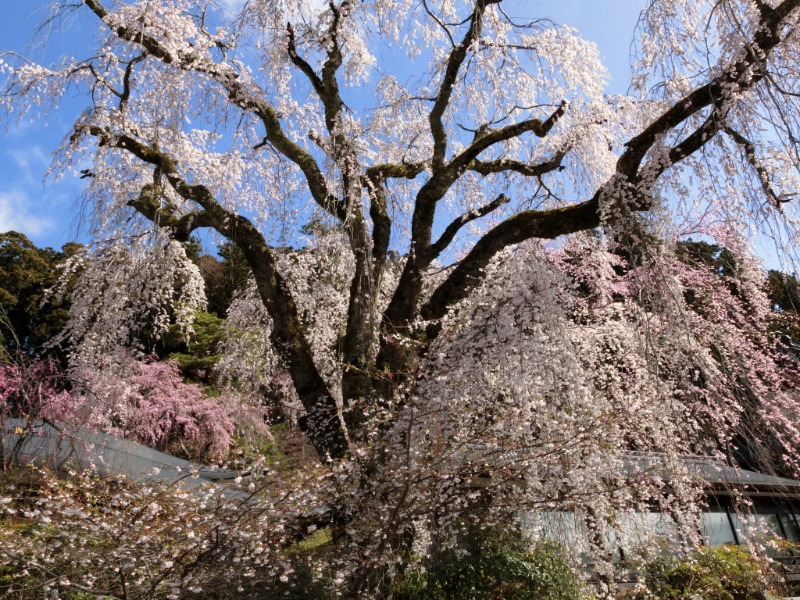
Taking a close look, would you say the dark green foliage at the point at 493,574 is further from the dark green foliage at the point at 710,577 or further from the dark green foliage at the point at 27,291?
the dark green foliage at the point at 27,291

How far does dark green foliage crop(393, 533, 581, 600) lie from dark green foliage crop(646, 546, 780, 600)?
232 cm

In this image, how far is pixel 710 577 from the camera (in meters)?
6.54

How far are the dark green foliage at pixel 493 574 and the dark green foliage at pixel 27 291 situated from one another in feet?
37.6

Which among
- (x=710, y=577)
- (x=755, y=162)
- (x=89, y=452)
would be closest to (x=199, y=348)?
(x=89, y=452)

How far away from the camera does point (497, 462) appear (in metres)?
4.20

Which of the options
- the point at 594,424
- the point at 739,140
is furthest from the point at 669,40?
the point at 594,424

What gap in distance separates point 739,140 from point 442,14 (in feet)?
11.4

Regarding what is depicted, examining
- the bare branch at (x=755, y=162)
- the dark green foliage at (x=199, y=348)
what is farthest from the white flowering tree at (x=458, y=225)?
the dark green foliage at (x=199, y=348)

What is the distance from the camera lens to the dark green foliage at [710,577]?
20.5 ft

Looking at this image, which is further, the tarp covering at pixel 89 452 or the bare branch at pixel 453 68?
the tarp covering at pixel 89 452

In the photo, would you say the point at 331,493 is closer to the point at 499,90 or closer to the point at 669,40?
the point at 669,40

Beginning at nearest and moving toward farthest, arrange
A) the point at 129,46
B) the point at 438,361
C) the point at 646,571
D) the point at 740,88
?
the point at 740,88 → the point at 438,361 → the point at 129,46 → the point at 646,571

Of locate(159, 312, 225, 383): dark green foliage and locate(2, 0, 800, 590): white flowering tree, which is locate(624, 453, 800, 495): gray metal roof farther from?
locate(159, 312, 225, 383): dark green foliage

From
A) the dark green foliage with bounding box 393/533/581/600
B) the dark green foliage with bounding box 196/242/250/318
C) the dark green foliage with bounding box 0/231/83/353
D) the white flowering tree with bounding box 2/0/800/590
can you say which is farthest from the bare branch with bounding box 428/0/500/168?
the dark green foliage with bounding box 0/231/83/353
